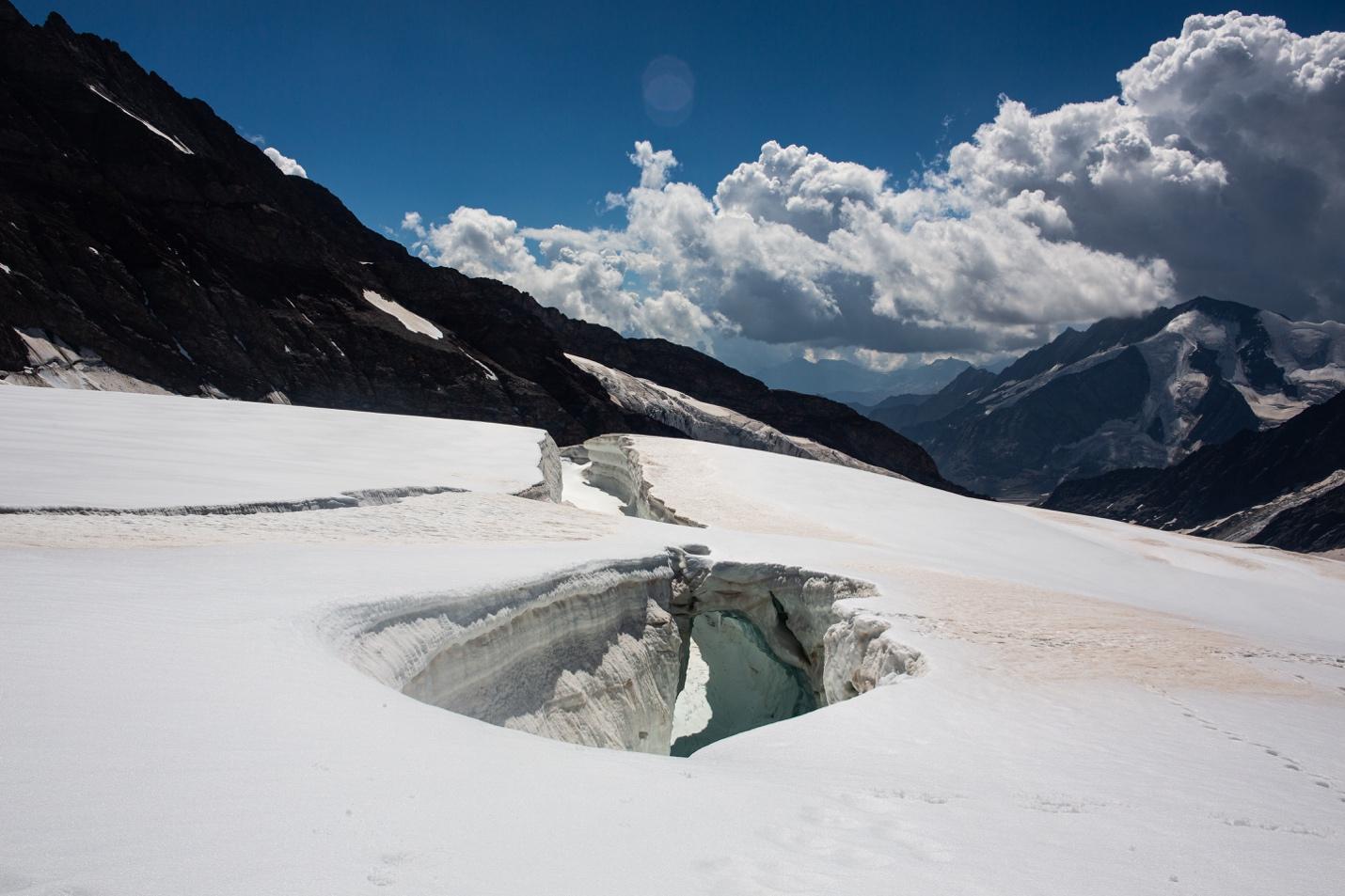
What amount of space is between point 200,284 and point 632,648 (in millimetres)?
50969

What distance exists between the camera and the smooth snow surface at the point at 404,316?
63500 millimetres

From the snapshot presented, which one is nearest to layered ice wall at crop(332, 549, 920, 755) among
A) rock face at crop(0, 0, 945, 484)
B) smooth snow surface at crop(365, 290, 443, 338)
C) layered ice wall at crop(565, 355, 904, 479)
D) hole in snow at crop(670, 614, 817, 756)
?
hole in snow at crop(670, 614, 817, 756)

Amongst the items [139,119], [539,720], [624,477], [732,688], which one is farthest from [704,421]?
[539,720]

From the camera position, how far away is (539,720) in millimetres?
8016

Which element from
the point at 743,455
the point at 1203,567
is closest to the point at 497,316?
the point at 743,455

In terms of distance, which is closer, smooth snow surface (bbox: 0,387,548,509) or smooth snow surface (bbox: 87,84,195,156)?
smooth snow surface (bbox: 0,387,548,509)

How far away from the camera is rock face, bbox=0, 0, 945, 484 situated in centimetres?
4078

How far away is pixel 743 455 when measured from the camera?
103 ft

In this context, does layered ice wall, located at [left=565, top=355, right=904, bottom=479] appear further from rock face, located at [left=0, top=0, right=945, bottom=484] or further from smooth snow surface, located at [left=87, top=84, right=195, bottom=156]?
smooth snow surface, located at [left=87, top=84, right=195, bottom=156]

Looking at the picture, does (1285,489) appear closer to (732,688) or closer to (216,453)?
(732,688)

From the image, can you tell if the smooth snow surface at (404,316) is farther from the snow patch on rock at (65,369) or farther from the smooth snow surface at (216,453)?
the smooth snow surface at (216,453)

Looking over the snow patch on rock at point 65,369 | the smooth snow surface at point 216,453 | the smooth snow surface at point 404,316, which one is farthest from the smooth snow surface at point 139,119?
the smooth snow surface at point 216,453

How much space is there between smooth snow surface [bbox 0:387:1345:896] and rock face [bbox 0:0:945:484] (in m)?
33.4

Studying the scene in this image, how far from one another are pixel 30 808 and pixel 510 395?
199 feet
